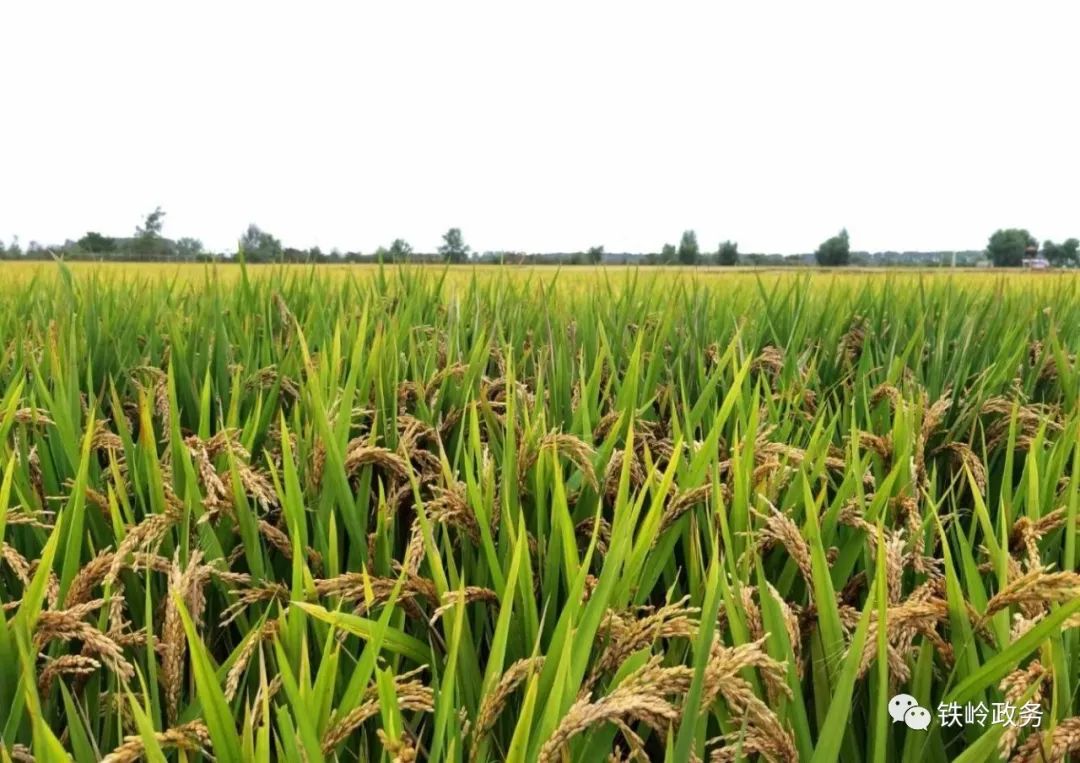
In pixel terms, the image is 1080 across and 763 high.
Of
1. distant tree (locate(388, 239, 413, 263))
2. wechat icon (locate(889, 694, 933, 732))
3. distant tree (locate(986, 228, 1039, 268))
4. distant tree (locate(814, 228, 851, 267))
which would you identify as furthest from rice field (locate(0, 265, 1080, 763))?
distant tree (locate(986, 228, 1039, 268))

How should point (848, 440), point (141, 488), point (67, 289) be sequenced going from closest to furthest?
point (141, 488), point (848, 440), point (67, 289)

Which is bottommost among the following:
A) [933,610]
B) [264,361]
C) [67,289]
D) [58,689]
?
[58,689]

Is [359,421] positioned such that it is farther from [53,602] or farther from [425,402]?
[53,602]

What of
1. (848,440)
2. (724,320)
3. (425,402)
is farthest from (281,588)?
(724,320)

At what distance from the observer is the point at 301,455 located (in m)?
1.28

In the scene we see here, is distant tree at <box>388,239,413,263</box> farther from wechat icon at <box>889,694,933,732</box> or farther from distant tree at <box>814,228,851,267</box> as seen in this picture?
distant tree at <box>814,228,851,267</box>

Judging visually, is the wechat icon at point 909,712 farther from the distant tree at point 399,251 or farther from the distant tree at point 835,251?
the distant tree at point 835,251

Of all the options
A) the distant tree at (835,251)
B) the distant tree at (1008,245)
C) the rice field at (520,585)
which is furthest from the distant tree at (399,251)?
the distant tree at (1008,245)

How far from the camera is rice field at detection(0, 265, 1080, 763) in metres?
0.73

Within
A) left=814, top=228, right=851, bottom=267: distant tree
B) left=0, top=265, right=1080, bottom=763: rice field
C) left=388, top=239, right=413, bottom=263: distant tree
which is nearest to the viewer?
left=0, top=265, right=1080, bottom=763: rice field

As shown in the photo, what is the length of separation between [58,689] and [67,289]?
2009 millimetres

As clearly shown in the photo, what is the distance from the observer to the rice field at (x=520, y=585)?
0.73 m

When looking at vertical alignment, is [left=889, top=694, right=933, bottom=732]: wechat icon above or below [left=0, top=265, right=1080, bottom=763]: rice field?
below

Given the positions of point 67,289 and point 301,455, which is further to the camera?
point 67,289
